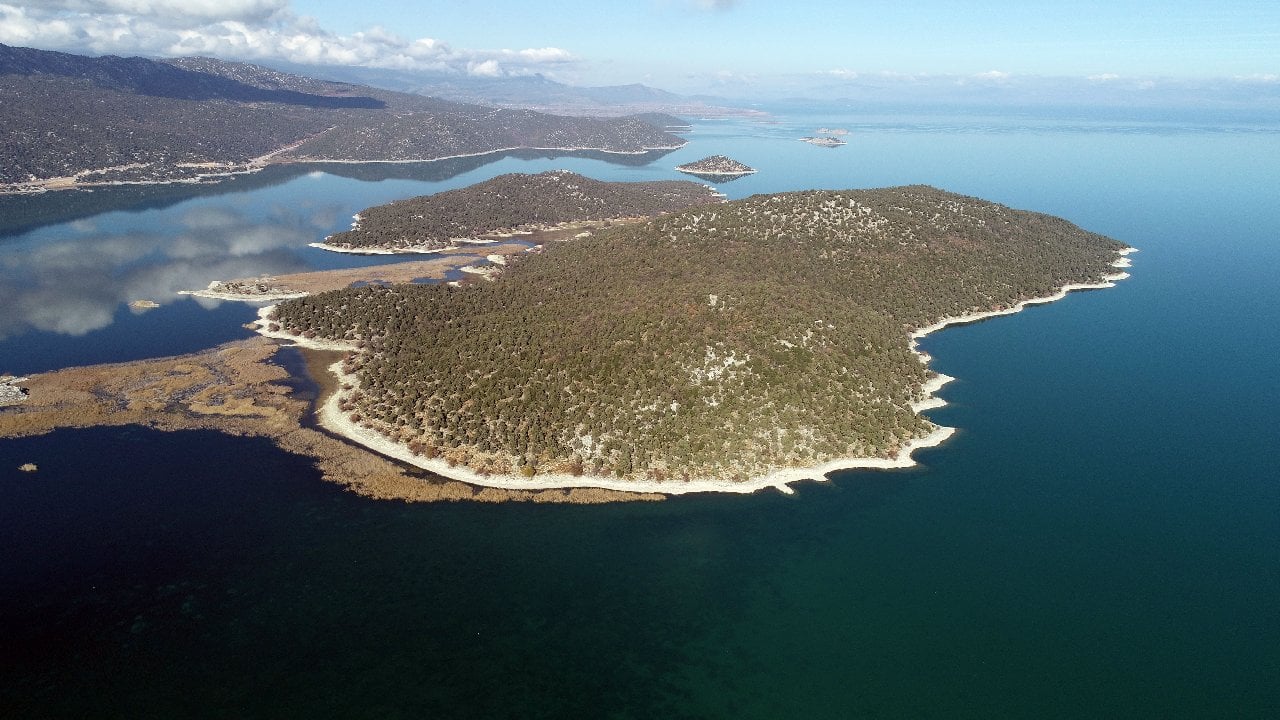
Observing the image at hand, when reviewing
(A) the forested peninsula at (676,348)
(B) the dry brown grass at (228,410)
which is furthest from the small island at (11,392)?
(A) the forested peninsula at (676,348)

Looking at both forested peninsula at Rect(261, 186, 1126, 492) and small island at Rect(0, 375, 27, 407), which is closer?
forested peninsula at Rect(261, 186, 1126, 492)

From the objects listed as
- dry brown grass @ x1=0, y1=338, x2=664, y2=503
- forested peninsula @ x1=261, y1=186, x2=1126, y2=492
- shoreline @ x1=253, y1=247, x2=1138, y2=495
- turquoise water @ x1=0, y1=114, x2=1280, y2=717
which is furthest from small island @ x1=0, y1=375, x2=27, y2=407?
shoreline @ x1=253, y1=247, x2=1138, y2=495

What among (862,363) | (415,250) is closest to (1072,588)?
(862,363)

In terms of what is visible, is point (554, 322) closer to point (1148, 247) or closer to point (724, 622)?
point (724, 622)

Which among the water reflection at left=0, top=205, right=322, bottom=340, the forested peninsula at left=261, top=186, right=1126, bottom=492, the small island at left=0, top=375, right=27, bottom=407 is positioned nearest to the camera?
the forested peninsula at left=261, top=186, right=1126, bottom=492

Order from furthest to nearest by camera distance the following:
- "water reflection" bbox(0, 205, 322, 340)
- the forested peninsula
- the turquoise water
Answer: "water reflection" bbox(0, 205, 322, 340), the forested peninsula, the turquoise water

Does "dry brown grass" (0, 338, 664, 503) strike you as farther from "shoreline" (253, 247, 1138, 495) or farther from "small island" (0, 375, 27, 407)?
"shoreline" (253, 247, 1138, 495)
